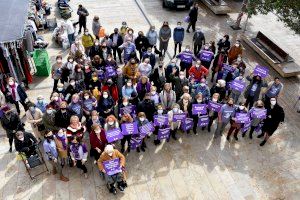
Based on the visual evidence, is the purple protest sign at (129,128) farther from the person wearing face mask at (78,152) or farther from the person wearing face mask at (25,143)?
the person wearing face mask at (25,143)

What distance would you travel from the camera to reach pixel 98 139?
9195 mm

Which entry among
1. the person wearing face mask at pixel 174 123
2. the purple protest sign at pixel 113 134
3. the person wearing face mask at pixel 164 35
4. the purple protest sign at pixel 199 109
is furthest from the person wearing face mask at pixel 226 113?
the person wearing face mask at pixel 164 35

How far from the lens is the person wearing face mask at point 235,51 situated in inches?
523

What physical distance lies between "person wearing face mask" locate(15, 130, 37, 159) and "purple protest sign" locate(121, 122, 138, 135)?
247 cm

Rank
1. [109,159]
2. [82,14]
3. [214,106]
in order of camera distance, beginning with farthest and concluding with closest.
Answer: [82,14]
[214,106]
[109,159]

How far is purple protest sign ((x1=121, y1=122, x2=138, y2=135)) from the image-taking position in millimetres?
9680

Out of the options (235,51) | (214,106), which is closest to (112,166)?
(214,106)

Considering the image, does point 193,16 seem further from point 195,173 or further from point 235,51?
point 195,173

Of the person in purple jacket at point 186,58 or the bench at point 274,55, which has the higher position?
the person in purple jacket at point 186,58

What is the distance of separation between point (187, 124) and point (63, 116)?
12.9 feet

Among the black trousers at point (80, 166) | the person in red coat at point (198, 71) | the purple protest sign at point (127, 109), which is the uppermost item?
the person in red coat at point (198, 71)

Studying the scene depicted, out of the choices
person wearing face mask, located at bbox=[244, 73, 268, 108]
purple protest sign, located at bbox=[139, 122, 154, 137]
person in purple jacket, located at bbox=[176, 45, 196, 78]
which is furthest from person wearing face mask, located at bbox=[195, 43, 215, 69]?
purple protest sign, located at bbox=[139, 122, 154, 137]

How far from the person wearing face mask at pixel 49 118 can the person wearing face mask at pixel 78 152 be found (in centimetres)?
105

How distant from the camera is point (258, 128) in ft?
36.7
